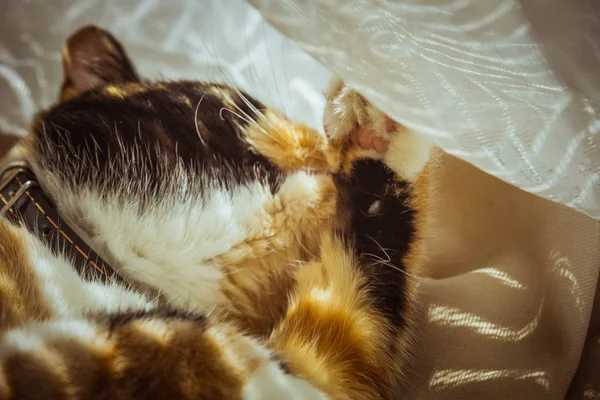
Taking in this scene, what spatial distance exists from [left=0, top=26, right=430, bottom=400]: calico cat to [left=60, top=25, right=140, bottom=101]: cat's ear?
0.04m

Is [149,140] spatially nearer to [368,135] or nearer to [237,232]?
[237,232]

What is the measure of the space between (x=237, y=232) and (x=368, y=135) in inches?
8.4

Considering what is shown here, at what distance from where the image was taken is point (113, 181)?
2.23ft

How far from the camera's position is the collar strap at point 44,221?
1.99 feet

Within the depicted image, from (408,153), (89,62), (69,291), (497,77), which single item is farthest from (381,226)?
(89,62)

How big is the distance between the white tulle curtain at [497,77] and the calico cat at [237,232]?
0.35 feet

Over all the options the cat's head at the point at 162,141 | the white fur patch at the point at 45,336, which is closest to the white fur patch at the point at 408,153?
the cat's head at the point at 162,141

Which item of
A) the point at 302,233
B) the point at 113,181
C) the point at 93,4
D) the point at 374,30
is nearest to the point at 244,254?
the point at 302,233

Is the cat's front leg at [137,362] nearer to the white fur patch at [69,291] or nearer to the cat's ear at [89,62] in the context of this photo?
the white fur patch at [69,291]

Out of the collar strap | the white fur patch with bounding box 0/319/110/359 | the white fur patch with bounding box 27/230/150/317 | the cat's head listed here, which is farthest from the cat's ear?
the white fur patch with bounding box 0/319/110/359

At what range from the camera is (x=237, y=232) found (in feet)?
2.21

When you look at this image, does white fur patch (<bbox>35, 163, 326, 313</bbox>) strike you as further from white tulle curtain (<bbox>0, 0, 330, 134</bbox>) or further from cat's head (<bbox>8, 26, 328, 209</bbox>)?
white tulle curtain (<bbox>0, 0, 330, 134</bbox>)

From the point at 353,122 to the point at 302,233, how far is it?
0.17 metres

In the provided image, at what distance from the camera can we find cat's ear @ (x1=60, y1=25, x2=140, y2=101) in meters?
0.80
